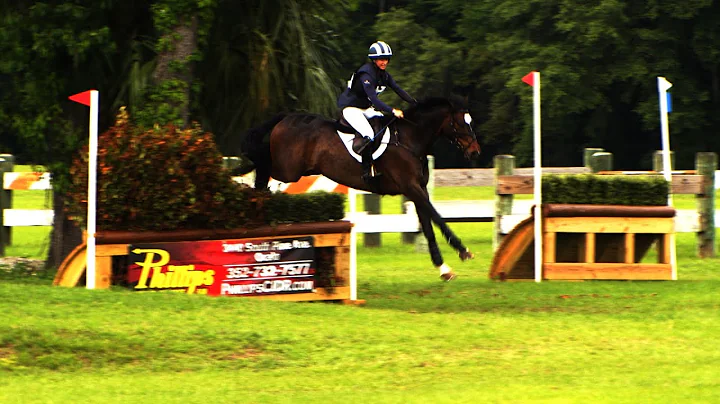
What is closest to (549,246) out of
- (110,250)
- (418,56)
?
(110,250)

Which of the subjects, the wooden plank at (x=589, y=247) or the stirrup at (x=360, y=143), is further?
the wooden plank at (x=589, y=247)

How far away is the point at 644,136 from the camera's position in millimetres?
42250

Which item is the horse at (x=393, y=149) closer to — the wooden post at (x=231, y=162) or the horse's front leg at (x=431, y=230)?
the horse's front leg at (x=431, y=230)

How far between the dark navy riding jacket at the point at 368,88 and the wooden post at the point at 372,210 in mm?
5913

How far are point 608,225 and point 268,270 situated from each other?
415 cm

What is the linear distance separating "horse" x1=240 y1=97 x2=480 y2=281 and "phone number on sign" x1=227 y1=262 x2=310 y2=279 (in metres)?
1.66

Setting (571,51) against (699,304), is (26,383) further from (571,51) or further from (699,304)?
(571,51)

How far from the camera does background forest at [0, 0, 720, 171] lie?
13.1 meters

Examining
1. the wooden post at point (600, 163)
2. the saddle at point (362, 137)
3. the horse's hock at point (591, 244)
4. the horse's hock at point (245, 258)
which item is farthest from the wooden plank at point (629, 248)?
the wooden post at point (600, 163)

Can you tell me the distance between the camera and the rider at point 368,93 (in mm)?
11969

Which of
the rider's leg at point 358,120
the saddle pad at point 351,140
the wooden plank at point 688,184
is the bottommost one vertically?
the wooden plank at point 688,184

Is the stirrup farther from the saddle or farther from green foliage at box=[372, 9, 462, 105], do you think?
green foliage at box=[372, 9, 462, 105]

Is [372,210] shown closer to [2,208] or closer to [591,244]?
[2,208]

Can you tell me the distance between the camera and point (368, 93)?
39.0 feet
